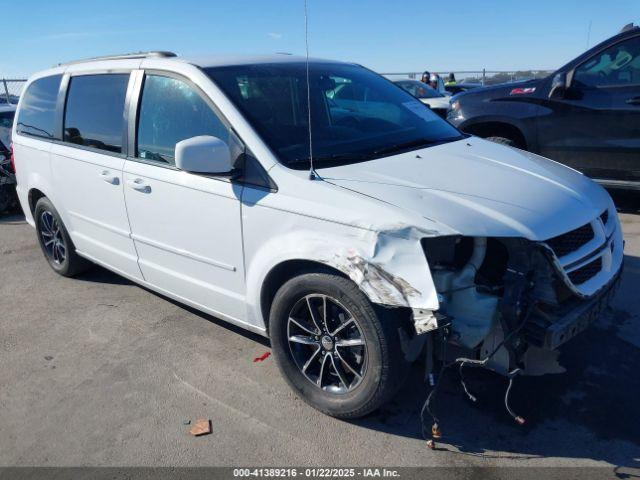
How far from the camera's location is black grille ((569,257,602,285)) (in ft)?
Answer: 8.66

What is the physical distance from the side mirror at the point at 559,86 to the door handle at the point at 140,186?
4.66m

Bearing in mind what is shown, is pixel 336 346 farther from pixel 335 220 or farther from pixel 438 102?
pixel 438 102

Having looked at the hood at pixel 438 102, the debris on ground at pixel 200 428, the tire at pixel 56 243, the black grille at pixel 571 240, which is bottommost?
the debris on ground at pixel 200 428

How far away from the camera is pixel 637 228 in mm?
5555

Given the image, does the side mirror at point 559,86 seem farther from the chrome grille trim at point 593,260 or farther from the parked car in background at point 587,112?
the chrome grille trim at point 593,260

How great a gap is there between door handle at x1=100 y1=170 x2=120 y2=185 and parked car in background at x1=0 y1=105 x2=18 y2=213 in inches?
200

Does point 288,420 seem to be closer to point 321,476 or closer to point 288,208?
point 321,476

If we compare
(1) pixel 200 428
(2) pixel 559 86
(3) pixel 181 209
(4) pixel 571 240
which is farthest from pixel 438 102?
(1) pixel 200 428

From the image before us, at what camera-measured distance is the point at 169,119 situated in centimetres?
344

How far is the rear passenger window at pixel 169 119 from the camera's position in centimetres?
321

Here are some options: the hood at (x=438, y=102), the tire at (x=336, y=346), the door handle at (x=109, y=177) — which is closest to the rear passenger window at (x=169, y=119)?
the door handle at (x=109, y=177)

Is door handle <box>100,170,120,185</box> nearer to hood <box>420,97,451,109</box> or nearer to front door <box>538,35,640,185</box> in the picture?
front door <box>538,35,640,185</box>

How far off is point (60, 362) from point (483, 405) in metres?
2.79

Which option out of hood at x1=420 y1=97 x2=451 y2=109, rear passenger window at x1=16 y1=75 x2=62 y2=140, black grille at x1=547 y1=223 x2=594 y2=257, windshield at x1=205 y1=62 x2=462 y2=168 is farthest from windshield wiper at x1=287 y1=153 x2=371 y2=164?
hood at x1=420 y1=97 x2=451 y2=109
